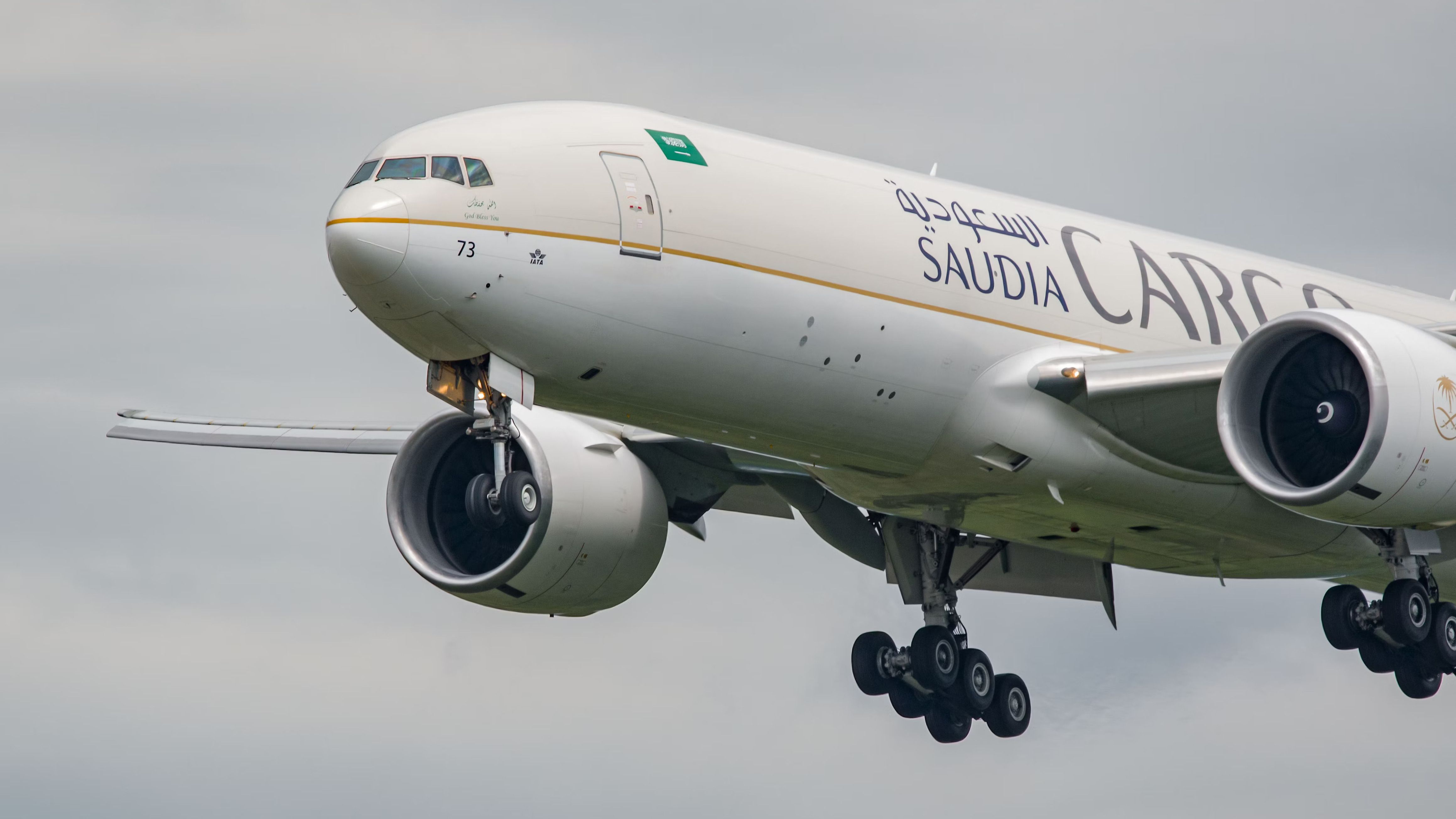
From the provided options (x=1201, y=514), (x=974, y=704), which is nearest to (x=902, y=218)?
(x=1201, y=514)

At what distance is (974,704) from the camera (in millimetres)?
29406

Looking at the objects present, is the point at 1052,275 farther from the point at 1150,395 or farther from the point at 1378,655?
the point at 1378,655

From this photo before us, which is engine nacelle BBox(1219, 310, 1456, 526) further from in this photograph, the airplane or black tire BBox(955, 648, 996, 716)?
black tire BBox(955, 648, 996, 716)

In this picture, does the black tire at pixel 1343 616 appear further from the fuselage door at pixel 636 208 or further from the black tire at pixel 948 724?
the fuselage door at pixel 636 208

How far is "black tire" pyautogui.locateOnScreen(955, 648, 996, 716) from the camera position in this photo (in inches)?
1158

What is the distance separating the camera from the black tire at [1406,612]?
26672 millimetres

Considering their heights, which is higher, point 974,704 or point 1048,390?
point 1048,390

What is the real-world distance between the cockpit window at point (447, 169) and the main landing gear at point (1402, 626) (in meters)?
13.2

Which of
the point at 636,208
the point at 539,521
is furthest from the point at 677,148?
the point at 539,521

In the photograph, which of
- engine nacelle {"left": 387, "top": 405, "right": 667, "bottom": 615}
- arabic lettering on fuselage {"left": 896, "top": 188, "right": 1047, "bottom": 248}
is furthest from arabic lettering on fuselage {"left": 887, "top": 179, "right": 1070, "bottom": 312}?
engine nacelle {"left": 387, "top": 405, "right": 667, "bottom": 615}

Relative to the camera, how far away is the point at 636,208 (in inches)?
858

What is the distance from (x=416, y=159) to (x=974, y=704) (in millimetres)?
12445

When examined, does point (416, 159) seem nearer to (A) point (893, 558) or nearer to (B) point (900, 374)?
(B) point (900, 374)

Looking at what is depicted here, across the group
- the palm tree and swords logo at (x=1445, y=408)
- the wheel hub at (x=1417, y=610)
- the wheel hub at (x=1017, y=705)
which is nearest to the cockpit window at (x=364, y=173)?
Answer: the palm tree and swords logo at (x=1445, y=408)
